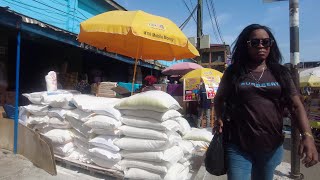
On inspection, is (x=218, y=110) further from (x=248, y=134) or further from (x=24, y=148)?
(x=24, y=148)

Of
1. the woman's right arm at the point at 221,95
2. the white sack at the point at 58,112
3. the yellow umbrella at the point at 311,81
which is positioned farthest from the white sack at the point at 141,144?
the yellow umbrella at the point at 311,81

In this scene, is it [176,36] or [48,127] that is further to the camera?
→ [176,36]

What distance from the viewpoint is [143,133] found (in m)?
4.05

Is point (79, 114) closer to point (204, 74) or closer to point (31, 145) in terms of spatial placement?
point (31, 145)

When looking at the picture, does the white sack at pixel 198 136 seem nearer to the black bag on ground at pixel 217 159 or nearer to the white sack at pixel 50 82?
the white sack at pixel 50 82

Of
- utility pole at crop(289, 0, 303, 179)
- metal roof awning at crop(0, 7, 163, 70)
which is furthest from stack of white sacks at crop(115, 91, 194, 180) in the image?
metal roof awning at crop(0, 7, 163, 70)

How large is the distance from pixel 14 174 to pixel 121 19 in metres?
2.83

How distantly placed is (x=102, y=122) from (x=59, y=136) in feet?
2.94

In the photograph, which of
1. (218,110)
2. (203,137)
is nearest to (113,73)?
(203,137)

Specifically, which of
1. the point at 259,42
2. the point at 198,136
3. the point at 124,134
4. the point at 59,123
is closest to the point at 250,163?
the point at 259,42

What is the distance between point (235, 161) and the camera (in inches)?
89.2

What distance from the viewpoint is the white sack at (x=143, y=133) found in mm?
3977

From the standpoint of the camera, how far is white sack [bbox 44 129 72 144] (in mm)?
4559

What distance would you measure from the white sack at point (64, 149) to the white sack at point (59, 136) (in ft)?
0.26
